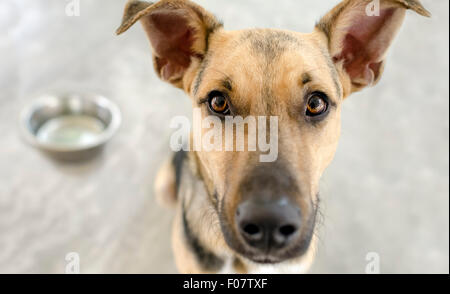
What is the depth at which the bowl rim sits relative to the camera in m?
3.93

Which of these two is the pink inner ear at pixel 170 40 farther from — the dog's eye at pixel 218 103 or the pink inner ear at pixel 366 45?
the pink inner ear at pixel 366 45

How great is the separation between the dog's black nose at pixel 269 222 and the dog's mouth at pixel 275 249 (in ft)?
0.13

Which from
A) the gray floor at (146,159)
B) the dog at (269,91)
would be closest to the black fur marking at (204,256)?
the dog at (269,91)

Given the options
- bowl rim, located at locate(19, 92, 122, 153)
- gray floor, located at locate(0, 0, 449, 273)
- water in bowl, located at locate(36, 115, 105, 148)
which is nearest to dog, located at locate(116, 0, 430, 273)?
gray floor, located at locate(0, 0, 449, 273)

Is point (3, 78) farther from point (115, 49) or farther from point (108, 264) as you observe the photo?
point (108, 264)

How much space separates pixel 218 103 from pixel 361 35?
0.95 m

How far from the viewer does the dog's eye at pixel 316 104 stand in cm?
227

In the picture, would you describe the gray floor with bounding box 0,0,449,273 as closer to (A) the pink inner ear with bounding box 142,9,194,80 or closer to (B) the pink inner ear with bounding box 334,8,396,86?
(B) the pink inner ear with bounding box 334,8,396,86

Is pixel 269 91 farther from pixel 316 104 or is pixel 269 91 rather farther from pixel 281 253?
pixel 281 253

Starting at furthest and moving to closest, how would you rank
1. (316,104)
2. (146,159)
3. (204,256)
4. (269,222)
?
(146,159)
(204,256)
(316,104)
(269,222)

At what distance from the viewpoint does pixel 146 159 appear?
173 inches

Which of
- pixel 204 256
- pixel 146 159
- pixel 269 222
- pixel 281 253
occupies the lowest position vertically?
pixel 146 159

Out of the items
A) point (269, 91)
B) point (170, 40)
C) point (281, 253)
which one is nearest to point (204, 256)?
point (281, 253)
